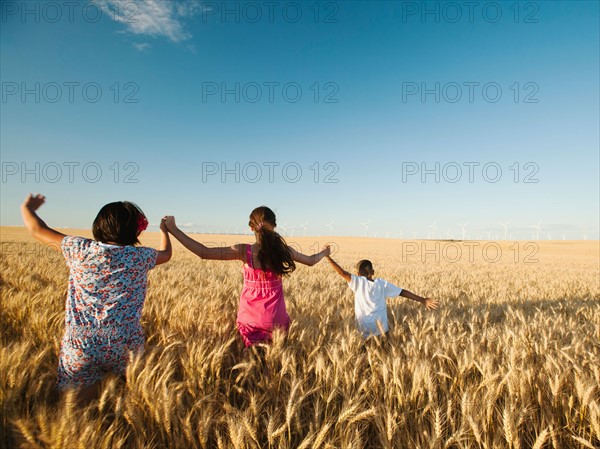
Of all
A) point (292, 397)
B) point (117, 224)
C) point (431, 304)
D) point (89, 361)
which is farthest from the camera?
point (431, 304)

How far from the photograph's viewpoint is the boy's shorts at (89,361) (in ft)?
6.64

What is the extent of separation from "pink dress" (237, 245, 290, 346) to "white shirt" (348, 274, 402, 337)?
44.4 inches

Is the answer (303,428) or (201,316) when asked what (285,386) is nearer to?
(303,428)

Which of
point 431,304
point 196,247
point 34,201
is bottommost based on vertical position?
point 431,304

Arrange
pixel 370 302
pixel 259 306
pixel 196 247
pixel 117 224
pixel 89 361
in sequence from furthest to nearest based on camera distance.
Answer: pixel 370 302 → pixel 259 306 → pixel 196 247 → pixel 117 224 → pixel 89 361

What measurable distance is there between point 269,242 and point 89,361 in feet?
5.38

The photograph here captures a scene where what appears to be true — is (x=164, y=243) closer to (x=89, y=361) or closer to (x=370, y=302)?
(x=89, y=361)

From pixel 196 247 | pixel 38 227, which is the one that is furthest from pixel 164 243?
pixel 38 227

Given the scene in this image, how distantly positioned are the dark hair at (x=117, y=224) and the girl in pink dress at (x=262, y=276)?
0.63m

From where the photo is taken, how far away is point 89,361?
6.72 ft

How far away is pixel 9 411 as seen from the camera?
140cm

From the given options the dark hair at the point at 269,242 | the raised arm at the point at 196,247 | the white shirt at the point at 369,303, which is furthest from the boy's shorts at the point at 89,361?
the white shirt at the point at 369,303

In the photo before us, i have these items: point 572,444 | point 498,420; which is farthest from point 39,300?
point 572,444

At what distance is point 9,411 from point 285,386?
4.92 ft
